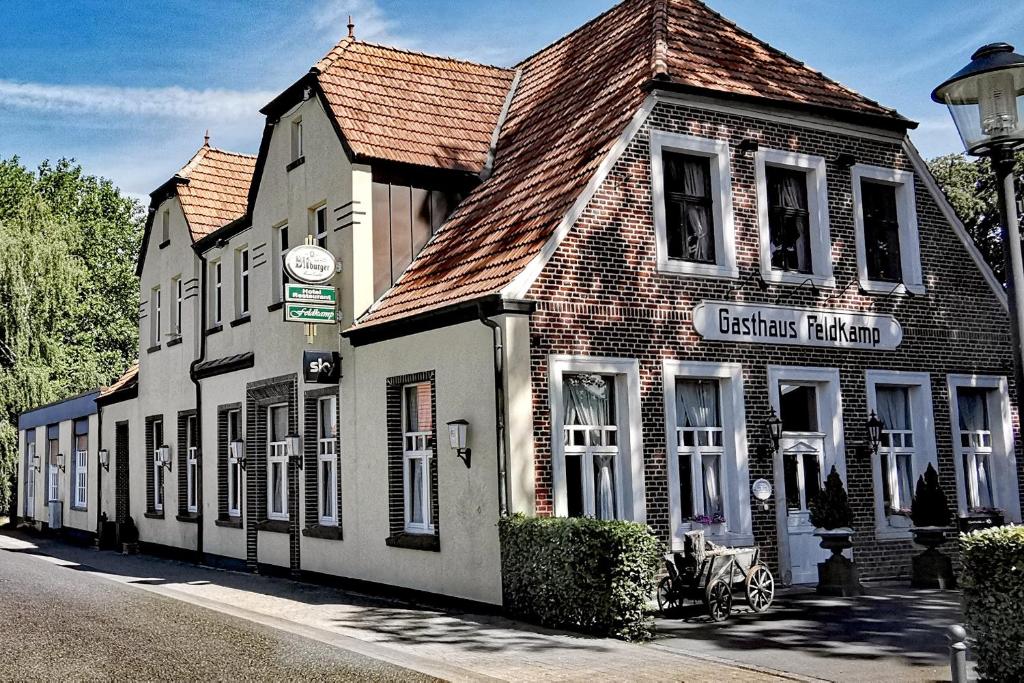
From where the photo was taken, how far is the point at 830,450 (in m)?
15.9

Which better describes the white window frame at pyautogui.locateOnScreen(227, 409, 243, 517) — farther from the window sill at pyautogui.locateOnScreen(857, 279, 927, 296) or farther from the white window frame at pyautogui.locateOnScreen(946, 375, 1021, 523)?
the white window frame at pyautogui.locateOnScreen(946, 375, 1021, 523)

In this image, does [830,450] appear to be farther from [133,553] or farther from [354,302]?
[133,553]

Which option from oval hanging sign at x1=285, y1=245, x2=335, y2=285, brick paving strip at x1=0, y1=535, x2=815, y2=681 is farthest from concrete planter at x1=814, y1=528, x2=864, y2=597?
oval hanging sign at x1=285, y1=245, x2=335, y2=285

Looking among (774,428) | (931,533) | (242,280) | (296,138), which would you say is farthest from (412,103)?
(931,533)

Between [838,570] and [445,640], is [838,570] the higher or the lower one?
the higher one

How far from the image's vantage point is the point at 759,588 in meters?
12.8

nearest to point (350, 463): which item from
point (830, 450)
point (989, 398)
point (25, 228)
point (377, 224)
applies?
point (377, 224)

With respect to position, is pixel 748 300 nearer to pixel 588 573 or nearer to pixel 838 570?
pixel 838 570

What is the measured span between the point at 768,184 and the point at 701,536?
6341mm

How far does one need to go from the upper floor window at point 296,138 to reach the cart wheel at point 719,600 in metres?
11.2

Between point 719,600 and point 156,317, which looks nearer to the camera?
point 719,600

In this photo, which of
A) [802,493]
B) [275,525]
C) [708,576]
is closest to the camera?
[708,576]

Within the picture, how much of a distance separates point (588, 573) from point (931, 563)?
6424mm

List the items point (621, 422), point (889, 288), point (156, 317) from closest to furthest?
point (621, 422) < point (889, 288) < point (156, 317)
